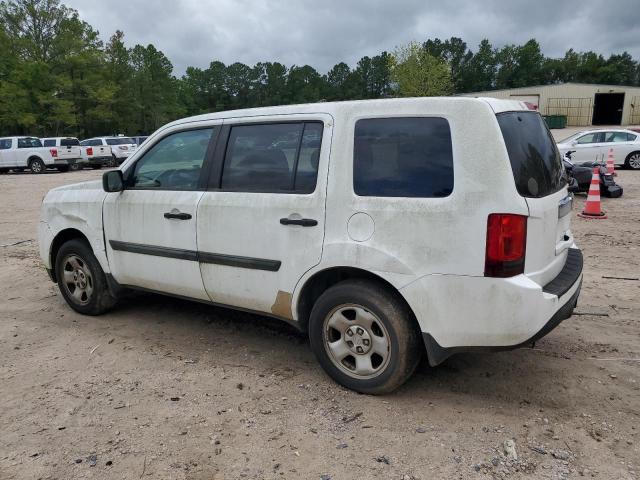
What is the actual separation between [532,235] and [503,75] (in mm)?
116884

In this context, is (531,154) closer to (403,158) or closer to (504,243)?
(504,243)

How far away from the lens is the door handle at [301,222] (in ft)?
10.8

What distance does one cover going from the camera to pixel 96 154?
26094mm

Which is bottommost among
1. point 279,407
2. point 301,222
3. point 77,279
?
point 279,407

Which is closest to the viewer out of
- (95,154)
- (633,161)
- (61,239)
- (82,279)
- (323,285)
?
(323,285)

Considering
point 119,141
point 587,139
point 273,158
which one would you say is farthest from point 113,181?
point 119,141

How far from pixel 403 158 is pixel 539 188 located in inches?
31.7

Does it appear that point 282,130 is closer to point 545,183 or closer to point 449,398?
point 545,183

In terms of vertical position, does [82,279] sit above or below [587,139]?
below

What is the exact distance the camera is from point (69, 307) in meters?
5.23

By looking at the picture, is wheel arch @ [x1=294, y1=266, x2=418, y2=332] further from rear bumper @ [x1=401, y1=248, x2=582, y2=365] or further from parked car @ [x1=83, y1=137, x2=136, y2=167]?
parked car @ [x1=83, y1=137, x2=136, y2=167]

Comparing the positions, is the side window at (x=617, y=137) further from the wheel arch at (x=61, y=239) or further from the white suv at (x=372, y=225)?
the wheel arch at (x=61, y=239)

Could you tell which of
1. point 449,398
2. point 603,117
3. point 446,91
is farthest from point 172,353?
point 603,117

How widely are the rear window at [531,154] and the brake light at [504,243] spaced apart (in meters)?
0.18
